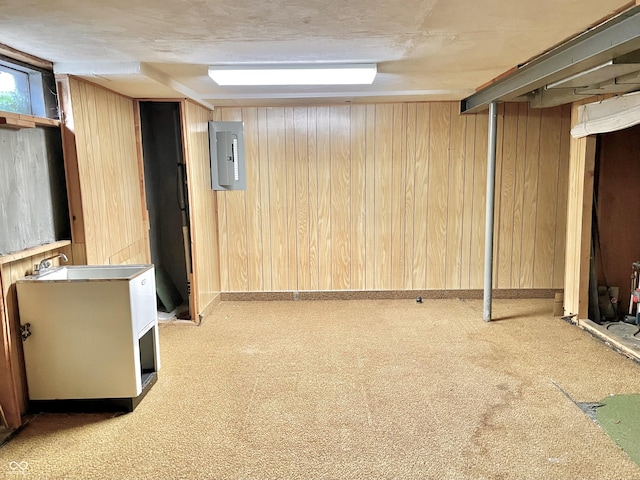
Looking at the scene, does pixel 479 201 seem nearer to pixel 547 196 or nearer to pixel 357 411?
pixel 547 196

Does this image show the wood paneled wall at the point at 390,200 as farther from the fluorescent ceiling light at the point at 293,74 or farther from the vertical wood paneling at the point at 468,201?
the fluorescent ceiling light at the point at 293,74

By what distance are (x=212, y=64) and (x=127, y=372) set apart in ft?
6.56

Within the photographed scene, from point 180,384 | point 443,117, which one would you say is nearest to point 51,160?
point 180,384

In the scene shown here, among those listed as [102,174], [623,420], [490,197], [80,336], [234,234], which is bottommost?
[623,420]

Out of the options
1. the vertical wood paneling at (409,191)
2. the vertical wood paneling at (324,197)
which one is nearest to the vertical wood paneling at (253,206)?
the vertical wood paneling at (324,197)

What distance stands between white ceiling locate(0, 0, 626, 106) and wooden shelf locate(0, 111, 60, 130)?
0.37m

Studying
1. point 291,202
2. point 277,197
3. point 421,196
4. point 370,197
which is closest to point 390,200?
point 370,197

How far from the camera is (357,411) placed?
8.59 ft

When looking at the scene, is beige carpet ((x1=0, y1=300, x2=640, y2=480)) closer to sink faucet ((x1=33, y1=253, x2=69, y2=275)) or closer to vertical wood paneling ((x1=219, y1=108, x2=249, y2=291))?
sink faucet ((x1=33, y1=253, x2=69, y2=275))

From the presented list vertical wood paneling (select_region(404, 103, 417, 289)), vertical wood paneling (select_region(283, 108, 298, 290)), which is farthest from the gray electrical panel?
vertical wood paneling (select_region(404, 103, 417, 289))

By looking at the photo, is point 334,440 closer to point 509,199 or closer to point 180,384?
point 180,384

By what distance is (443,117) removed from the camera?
4676mm

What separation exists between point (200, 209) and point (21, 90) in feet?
6.03

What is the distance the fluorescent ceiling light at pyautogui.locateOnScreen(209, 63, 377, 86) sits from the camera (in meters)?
3.02
